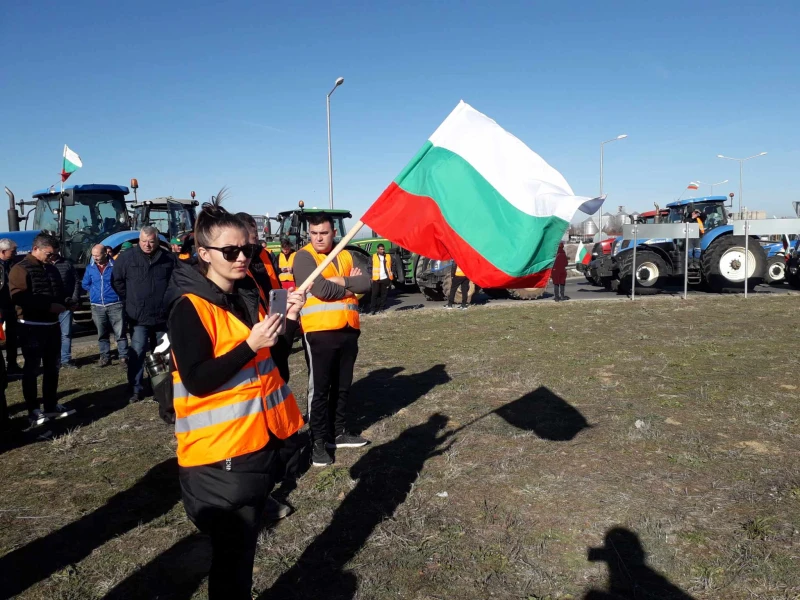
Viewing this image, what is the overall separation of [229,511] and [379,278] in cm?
1149

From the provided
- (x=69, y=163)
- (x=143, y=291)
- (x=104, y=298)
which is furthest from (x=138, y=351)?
(x=69, y=163)

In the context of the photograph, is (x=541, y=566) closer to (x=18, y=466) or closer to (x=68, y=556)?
(x=68, y=556)

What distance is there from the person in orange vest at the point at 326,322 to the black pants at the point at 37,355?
112 inches

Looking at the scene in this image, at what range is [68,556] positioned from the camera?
345cm

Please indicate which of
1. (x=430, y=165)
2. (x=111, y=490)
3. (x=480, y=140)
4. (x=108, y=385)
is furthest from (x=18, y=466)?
(x=480, y=140)

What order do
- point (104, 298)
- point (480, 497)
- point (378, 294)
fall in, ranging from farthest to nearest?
1. point (378, 294)
2. point (104, 298)
3. point (480, 497)

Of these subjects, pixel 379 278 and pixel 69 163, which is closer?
pixel 69 163

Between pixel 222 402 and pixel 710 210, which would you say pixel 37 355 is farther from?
pixel 710 210

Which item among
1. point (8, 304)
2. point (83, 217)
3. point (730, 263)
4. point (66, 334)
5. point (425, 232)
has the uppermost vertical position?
point (83, 217)

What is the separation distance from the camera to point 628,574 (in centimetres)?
308

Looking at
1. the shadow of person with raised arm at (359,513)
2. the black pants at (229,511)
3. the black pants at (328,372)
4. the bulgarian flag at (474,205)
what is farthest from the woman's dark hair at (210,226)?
the black pants at (328,372)

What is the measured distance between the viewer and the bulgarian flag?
11.1 feet

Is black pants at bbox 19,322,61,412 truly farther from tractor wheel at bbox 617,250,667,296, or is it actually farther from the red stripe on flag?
tractor wheel at bbox 617,250,667,296

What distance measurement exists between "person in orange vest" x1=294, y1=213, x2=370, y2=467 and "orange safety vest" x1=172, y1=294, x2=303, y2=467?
1945 mm
